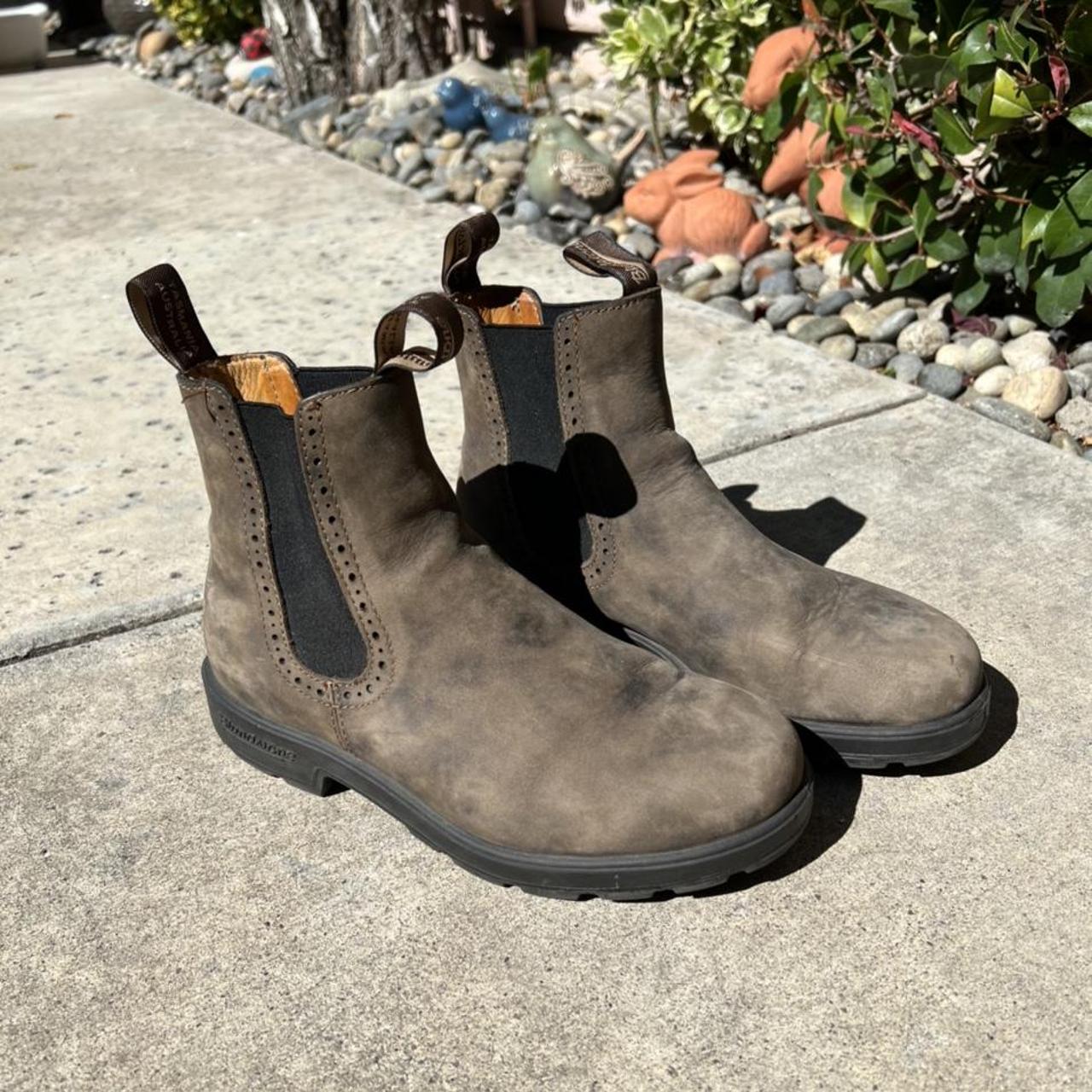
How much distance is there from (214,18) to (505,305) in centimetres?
721

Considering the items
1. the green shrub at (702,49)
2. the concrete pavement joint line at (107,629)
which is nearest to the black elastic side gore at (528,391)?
the concrete pavement joint line at (107,629)

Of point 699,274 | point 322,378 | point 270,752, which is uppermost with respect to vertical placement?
point 322,378

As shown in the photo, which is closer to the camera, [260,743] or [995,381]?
[260,743]

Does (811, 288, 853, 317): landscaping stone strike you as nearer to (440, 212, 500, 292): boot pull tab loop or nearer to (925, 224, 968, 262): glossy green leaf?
(925, 224, 968, 262): glossy green leaf

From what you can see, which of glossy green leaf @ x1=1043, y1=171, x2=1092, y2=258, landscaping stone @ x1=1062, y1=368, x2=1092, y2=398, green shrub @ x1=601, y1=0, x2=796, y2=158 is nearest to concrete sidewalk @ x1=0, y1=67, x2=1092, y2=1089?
landscaping stone @ x1=1062, y1=368, x2=1092, y2=398

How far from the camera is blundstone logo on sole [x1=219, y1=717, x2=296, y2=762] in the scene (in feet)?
5.47

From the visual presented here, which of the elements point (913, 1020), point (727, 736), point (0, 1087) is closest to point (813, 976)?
point (913, 1020)

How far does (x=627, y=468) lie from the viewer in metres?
1.76

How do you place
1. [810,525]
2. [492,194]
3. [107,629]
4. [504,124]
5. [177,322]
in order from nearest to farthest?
[177,322] → [107,629] → [810,525] → [492,194] → [504,124]

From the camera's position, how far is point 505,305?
178 cm

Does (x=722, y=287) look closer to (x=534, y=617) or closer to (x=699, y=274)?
(x=699, y=274)

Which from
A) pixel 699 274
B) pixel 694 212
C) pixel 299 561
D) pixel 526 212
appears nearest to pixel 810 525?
pixel 299 561

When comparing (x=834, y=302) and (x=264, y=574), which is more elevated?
(x=264, y=574)

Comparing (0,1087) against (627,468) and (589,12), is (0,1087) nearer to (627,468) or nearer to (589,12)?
(627,468)
